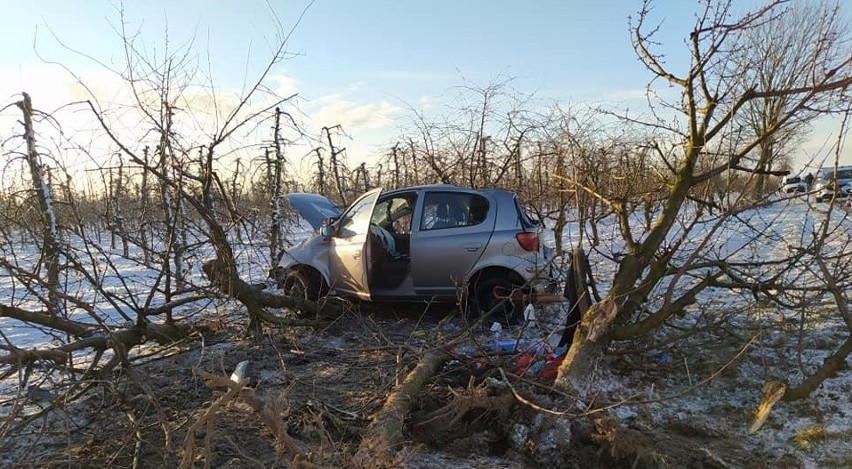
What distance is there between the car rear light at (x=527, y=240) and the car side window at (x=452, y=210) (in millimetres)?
480

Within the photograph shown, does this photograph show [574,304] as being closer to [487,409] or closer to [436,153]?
[487,409]

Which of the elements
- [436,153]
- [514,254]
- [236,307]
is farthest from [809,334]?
[436,153]

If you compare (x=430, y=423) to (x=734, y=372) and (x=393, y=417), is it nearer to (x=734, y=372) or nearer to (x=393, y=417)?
(x=393, y=417)

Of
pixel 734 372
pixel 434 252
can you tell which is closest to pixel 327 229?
pixel 434 252

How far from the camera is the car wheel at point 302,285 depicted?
248 inches

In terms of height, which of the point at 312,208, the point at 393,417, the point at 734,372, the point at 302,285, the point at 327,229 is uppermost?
the point at 312,208

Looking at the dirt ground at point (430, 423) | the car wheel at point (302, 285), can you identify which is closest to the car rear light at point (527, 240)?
the dirt ground at point (430, 423)

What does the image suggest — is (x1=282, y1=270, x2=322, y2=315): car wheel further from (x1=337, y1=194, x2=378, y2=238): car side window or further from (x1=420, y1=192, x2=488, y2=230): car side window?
(x1=420, y1=192, x2=488, y2=230): car side window

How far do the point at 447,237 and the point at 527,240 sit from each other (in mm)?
919

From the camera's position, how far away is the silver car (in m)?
6.06

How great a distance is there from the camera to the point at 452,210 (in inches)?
249

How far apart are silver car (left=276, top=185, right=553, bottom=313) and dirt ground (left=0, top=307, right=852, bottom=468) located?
63.6 inches

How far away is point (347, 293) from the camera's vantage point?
6.53 m

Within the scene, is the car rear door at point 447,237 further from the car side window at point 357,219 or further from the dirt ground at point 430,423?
the dirt ground at point 430,423
